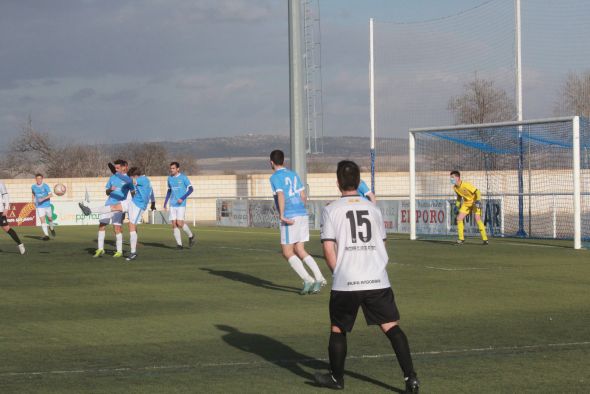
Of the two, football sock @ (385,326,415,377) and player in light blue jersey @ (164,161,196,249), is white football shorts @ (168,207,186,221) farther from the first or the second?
football sock @ (385,326,415,377)

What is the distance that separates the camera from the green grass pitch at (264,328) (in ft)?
28.6

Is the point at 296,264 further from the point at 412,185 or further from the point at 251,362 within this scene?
the point at 412,185

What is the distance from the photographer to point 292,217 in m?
15.4

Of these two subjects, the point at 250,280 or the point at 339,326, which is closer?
the point at 339,326

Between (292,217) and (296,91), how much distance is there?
47.4 ft

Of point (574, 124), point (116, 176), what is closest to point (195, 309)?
point (116, 176)

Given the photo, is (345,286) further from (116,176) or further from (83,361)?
(116,176)

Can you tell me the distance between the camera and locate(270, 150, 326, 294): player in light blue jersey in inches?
601

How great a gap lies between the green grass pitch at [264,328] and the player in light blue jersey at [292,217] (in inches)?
18.4

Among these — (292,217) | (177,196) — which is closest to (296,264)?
(292,217)

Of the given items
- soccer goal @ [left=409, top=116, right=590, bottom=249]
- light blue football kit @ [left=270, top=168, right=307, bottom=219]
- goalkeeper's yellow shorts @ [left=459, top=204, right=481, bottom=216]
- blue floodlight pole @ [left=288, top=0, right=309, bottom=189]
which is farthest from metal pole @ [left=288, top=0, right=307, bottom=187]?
light blue football kit @ [left=270, top=168, right=307, bottom=219]

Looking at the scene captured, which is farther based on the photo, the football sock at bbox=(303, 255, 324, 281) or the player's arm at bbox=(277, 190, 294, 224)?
the football sock at bbox=(303, 255, 324, 281)

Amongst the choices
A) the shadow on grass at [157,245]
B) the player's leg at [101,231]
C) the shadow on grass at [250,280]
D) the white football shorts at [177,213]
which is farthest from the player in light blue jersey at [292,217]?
the shadow on grass at [157,245]

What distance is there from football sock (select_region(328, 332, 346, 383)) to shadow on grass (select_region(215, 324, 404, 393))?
41 centimetres
